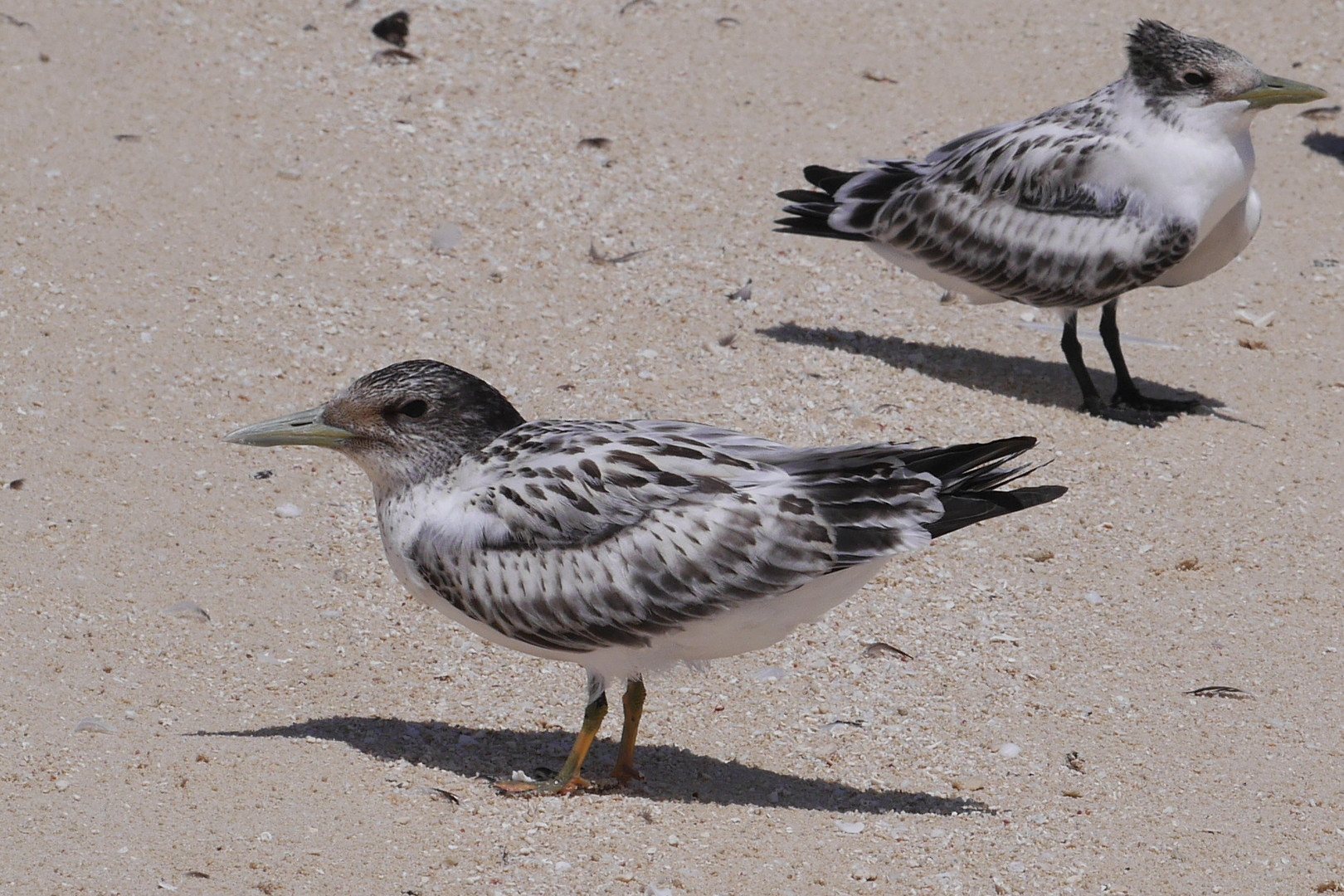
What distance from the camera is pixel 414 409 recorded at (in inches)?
222

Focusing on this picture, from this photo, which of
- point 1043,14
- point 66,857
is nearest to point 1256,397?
point 1043,14

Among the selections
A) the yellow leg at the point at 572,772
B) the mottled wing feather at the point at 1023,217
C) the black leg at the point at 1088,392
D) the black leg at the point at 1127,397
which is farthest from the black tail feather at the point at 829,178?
the yellow leg at the point at 572,772

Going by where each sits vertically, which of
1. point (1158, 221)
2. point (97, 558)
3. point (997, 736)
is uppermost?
point (1158, 221)

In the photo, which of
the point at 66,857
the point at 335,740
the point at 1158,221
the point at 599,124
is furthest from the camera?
the point at 599,124

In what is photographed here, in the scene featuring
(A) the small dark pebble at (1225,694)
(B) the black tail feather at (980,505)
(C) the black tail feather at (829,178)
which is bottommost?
(A) the small dark pebble at (1225,694)

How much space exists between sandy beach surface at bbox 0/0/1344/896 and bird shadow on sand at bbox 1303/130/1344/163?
1.9 inches

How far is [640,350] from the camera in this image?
8.82 meters

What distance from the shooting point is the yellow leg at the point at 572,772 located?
550cm

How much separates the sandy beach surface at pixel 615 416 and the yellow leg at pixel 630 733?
4.2 inches

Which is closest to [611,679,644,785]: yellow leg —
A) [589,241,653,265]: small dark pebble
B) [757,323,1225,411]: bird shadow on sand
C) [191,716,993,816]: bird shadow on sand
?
[191,716,993,816]: bird shadow on sand

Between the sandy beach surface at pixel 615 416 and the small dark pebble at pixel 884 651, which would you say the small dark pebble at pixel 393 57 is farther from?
the small dark pebble at pixel 884 651

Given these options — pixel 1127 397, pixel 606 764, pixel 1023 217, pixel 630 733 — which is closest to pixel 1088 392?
pixel 1127 397

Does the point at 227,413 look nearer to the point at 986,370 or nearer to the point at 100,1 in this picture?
the point at 986,370

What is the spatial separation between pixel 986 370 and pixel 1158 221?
1.34 m
